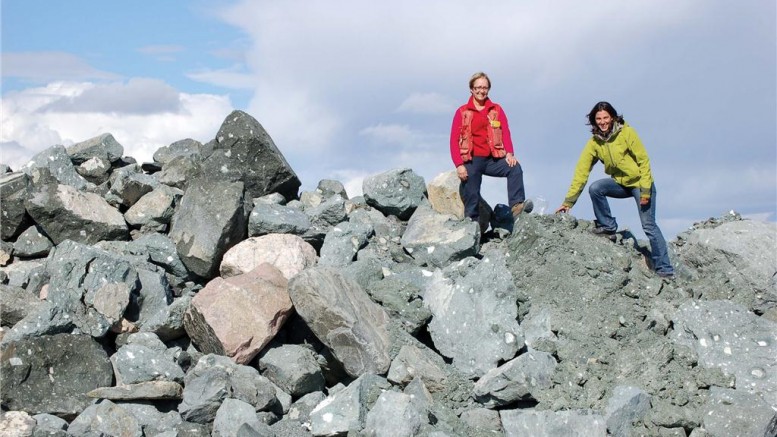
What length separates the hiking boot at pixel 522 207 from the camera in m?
9.88

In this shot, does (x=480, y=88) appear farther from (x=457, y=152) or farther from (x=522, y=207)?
(x=522, y=207)

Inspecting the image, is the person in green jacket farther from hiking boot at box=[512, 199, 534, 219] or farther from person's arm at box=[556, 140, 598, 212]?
hiking boot at box=[512, 199, 534, 219]

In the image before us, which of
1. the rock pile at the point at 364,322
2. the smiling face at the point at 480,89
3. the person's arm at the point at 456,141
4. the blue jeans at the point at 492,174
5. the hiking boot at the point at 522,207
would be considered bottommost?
the rock pile at the point at 364,322

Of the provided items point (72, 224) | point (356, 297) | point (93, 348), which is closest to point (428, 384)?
point (356, 297)

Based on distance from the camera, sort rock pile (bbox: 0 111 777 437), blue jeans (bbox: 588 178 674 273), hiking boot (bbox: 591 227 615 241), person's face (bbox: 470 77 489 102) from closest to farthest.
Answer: rock pile (bbox: 0 111 777 437), blue jeans (bbox: 588 178 674 273), person's face (bbox: 470 77 489 102), hiking boot (bbox: 591 227 615 241)

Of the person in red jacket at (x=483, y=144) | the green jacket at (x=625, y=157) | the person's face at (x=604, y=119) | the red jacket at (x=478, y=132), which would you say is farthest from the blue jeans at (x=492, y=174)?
the person's face at (x=604, y=119)

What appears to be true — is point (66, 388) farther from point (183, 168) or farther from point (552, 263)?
point (552, 263)

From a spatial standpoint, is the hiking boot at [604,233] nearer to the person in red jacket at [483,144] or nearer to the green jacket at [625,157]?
the green jacket at [625,157]

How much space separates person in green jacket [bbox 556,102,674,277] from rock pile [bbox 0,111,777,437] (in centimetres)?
38

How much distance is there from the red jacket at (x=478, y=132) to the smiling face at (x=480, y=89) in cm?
8

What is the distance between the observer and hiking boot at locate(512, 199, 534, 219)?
9.88 meters

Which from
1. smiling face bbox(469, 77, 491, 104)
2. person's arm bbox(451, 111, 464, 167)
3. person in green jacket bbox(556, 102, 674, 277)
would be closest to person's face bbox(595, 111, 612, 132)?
person in green jacket bbox(556, 102, 674, 277)

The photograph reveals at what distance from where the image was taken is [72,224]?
10.4 metres

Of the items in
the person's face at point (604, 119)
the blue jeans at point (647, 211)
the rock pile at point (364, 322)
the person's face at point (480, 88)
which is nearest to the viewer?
the rock pile at point (364, 322)
